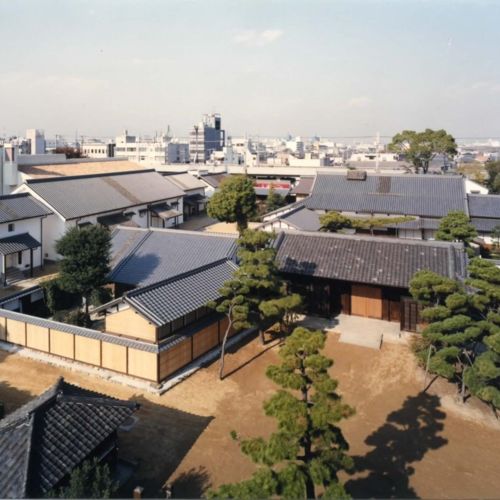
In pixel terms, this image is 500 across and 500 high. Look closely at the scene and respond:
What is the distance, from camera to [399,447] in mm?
11000

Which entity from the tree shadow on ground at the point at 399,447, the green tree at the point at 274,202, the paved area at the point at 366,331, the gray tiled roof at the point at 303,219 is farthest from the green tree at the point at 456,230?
the green tree at the point at 274,202

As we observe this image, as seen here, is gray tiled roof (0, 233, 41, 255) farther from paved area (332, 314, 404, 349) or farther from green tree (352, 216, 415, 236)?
green tree (352, 216, 415, 236)

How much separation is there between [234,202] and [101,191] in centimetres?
948

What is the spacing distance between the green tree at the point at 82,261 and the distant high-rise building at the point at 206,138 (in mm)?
99569

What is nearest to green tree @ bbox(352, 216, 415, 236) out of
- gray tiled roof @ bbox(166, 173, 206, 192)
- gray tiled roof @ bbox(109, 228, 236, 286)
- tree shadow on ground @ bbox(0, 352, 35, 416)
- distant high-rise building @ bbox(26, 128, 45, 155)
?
gray tiled roof @ bbox(109, 228, 236, 286)

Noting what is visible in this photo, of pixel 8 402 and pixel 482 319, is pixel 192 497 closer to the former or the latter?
pixel 8 402

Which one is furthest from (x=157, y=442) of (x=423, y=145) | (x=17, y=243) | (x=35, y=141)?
(x=35, y=141)

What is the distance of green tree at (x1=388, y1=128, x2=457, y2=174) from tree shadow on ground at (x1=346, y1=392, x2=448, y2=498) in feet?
118

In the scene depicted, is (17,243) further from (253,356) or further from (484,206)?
(484,206)

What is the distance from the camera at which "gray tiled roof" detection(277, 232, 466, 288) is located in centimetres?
1825

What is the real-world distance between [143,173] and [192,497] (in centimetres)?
3473

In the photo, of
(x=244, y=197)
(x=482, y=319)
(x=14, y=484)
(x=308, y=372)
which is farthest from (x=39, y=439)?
(x=244, y=197)

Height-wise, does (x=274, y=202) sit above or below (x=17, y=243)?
above

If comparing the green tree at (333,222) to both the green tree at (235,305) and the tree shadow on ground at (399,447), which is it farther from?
the tree shadow on ground at (399,447)
